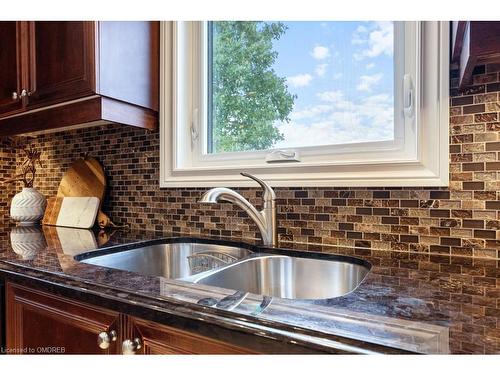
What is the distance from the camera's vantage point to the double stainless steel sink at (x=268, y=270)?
3.07 ft

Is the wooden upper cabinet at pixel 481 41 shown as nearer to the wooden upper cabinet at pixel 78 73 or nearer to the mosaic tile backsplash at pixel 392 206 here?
the mosaic tile backsplash at pixel 392 206

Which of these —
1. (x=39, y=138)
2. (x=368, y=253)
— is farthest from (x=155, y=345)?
(x=39, y=138)

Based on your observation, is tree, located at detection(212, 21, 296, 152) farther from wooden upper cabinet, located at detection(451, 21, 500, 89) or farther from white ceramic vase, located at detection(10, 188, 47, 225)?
white ceramic vase, located at detection(10, 188, 47, 225)

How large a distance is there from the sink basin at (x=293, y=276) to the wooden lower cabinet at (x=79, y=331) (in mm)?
300

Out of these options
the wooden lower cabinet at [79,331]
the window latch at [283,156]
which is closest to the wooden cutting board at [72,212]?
the wooden lower cabinet at [79,331]

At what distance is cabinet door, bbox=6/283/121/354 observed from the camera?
69 centimetres

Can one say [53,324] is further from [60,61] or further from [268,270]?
[60,61]

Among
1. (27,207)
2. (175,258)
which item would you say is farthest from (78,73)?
(27,207)

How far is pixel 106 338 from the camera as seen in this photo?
0.67 metres

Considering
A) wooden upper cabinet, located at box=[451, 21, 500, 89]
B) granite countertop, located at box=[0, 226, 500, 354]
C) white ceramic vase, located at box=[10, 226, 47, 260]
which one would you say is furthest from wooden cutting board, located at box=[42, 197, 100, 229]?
wooden upper cabinet, located at box=[451, 21, 500, 89]

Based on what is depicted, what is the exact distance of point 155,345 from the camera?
0.62m

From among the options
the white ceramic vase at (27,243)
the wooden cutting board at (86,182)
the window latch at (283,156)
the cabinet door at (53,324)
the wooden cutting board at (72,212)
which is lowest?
the cabinet door at (53,324)

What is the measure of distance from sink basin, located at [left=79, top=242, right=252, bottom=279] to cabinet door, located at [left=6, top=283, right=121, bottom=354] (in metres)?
0.26

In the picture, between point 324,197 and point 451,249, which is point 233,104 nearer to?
point 324,197
